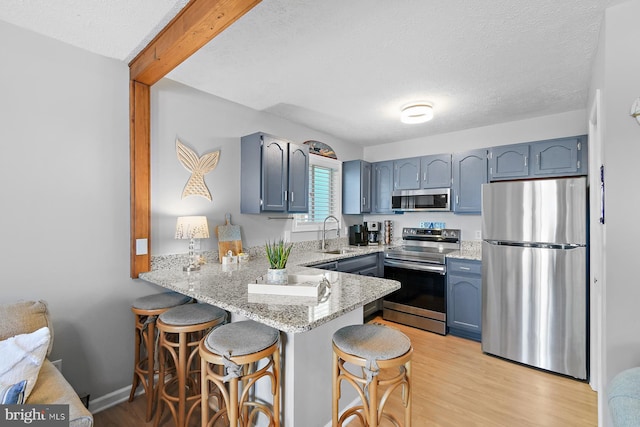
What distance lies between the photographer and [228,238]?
2750 mm

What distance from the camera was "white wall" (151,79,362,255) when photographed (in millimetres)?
2354

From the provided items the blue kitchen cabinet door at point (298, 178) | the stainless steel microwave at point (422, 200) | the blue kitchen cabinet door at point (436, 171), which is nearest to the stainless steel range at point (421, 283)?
the stainless steel microwave at point (422, 200)

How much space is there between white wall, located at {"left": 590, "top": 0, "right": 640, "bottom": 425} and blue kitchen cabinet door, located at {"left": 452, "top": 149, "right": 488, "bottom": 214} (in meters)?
1.90

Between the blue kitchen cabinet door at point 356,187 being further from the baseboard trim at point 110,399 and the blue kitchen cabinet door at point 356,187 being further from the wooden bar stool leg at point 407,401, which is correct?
the baseboard trim at point 110,399

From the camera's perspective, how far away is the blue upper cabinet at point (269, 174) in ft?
9.22

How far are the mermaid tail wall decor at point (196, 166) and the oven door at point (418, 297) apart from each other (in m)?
2.35

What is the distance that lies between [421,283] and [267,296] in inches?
95.1

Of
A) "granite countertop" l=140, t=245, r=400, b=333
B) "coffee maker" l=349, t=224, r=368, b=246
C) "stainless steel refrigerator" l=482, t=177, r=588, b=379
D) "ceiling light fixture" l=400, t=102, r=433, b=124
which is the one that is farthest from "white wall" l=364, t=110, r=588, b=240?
"granite countertop" l=140, t=245, r=400, b=333

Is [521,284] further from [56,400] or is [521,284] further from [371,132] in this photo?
[56,400]

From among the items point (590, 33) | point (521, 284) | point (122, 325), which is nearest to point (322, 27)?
point (590, 33)

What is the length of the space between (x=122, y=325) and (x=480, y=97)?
356 centimetres

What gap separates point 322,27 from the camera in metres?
1.74

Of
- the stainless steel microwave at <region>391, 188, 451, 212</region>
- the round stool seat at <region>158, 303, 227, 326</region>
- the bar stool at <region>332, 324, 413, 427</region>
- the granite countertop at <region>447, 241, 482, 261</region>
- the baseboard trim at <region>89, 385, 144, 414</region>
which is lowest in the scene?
the baseboard trim at <region>89, 385, 144, 414</region>

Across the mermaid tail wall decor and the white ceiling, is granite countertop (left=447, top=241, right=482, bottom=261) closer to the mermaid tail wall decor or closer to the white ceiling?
the white ceiling
